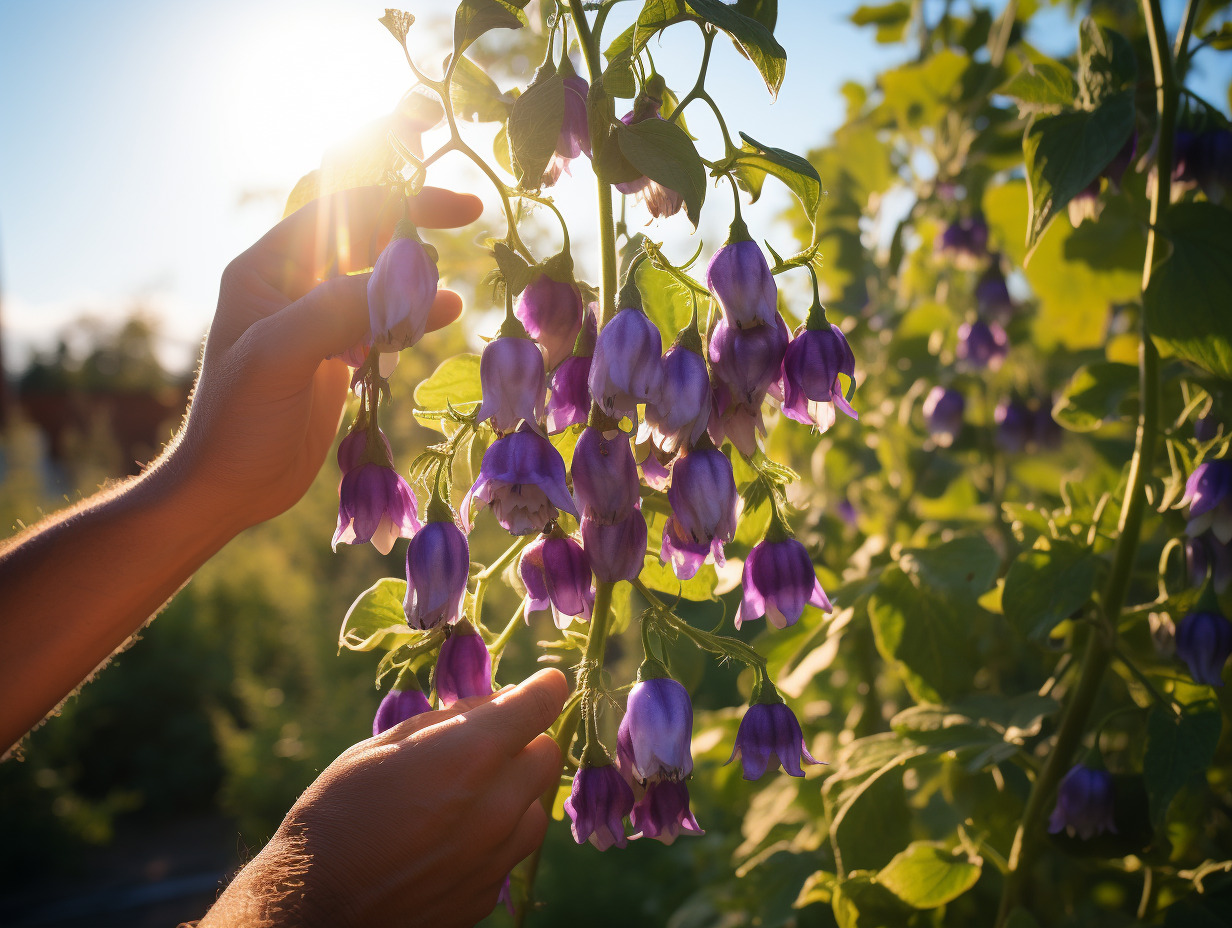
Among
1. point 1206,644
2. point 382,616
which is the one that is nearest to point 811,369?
point 382,616

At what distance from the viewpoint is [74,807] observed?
436 cm

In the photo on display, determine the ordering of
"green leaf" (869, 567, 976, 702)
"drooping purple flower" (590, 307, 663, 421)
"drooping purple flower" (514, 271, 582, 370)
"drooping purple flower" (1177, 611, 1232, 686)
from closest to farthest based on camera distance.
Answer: "drooping purple flower" (590, 307, 663, 421) → "drooping purple flower" (514, 271, 582, 370) → "drooping purple flower" (1177, 611, 1232, 686) → "green leaf" (869, 567, 976, 702)

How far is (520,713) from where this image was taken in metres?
0.74

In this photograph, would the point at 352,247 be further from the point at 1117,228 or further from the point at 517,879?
the point at 1117,228

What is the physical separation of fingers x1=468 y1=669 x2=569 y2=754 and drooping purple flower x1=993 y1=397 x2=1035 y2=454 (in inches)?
59.5

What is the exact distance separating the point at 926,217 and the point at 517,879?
1703 mm

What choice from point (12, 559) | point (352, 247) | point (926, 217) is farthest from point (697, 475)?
point (926, 217)

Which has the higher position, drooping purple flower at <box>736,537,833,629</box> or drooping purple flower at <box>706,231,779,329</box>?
drooping purple flower at <box>706,231,779,329</box>

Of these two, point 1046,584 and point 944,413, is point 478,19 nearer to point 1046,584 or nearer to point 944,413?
point 1046,584

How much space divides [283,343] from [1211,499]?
108cm

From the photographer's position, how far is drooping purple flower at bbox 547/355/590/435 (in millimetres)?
679

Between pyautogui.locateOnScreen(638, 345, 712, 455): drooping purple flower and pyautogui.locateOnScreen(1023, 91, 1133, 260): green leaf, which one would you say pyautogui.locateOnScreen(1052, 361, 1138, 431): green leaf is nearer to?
pyautogui.locateOnScreen(1023, 91, 1133, 260): green leaf

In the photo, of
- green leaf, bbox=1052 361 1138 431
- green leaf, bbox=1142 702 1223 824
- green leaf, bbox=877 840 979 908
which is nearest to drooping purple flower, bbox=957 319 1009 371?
green leaf, bbox=1052 361 1138 431

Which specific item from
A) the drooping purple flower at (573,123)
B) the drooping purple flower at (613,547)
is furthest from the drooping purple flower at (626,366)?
the drooping purple flower at (573,123)
